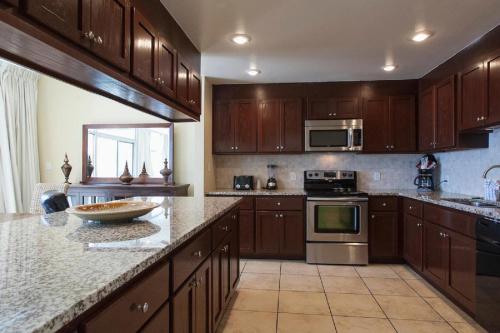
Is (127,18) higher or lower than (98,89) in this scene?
higher

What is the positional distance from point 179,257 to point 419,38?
2742mm

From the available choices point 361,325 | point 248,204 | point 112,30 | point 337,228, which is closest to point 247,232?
point 248,204

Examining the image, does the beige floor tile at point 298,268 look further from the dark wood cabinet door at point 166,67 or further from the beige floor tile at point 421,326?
the dark wood cabinet door at point 166,67

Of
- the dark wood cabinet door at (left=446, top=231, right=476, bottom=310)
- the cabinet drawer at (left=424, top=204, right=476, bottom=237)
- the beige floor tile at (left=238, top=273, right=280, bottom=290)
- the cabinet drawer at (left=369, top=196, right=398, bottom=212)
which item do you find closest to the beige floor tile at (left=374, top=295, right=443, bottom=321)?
the dark wood cabinet door at (left=446, top=231, right=476, bottom=310)

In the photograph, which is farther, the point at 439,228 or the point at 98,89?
the point at 439,228

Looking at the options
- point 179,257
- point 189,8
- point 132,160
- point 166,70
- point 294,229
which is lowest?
point 294,229

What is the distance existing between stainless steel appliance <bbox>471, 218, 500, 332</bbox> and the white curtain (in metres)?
5.08

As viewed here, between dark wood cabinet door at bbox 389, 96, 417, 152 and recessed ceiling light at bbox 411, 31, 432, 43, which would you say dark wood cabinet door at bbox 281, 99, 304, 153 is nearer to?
dark wood cabinet door at bbox 389, 96, 417, 152

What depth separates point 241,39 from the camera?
8.87ft

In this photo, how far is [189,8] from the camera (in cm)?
220

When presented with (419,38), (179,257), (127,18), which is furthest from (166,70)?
(419,38)

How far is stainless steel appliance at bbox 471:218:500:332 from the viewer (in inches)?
78.0

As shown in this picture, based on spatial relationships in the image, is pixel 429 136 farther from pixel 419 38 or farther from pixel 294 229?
pixel 294 229

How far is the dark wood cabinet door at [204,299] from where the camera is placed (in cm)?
160
